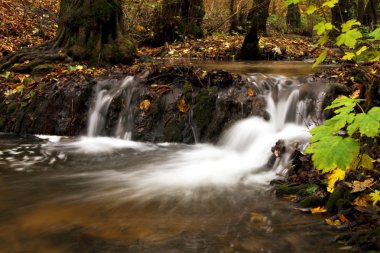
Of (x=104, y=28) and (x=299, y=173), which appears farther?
(x=104, y=28)

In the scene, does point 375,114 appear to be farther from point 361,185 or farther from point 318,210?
point 318,210

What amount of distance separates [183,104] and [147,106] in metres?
0.66

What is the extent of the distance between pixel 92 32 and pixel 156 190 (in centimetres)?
574

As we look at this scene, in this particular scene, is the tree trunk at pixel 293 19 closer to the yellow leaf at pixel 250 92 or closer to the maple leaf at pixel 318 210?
the yellow leaf at pixel 250 92

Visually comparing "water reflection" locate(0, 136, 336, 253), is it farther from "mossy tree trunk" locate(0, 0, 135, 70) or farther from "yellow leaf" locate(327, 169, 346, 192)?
"mossy tree trunk" locate(0, 0, 135, 70)

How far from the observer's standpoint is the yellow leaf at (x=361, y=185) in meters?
3.25

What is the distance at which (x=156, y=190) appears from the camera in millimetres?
4426

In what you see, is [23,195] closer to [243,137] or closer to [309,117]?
[243,137]

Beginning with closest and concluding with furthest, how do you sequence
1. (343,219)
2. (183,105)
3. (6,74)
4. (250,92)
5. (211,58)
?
(343,219) → (250,92) → (183,105) → (6,74) → (211,58)

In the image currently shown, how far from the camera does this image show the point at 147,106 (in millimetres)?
6883

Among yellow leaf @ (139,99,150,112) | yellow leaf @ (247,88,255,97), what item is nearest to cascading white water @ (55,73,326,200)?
yellow leaf @ (247,88,255,97)

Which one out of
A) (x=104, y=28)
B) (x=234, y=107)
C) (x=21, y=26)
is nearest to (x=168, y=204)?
(x=234, y=107)

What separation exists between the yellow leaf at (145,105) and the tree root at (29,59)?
2810mm

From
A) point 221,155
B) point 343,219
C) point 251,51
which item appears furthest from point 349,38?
point 251,51
